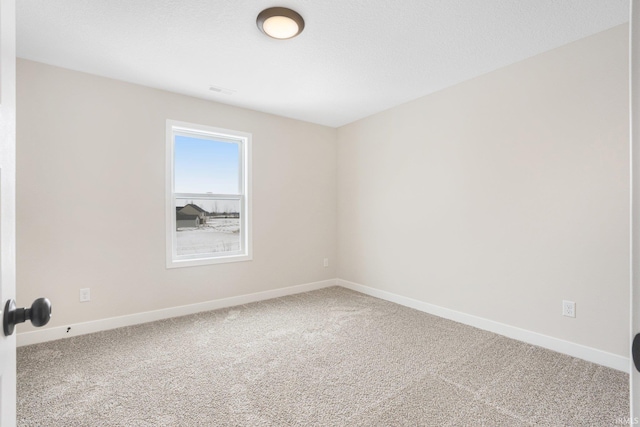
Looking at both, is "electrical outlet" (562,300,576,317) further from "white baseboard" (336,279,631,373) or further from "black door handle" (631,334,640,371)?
"black door handle" (631,334,640,371)

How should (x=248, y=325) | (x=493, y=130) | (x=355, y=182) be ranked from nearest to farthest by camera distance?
1. (x=493, y=130)
2. (x=248, y=325)
3. (x=355, y=182)

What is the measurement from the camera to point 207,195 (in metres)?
3.73

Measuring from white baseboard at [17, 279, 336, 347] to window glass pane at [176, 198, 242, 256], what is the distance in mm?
623

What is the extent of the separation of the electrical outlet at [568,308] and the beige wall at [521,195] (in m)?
0.04

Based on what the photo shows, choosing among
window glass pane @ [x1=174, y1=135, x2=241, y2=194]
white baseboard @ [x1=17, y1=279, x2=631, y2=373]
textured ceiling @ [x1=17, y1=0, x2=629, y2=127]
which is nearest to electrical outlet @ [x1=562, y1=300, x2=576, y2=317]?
white baseboard @ [x1=17, y1=279, x2=631, y2=373]

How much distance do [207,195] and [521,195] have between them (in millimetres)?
3343

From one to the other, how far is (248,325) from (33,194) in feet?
7.41

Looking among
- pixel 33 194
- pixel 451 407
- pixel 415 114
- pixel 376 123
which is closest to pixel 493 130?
pixel 415 114

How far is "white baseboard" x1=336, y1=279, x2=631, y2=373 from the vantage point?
7.38 ft

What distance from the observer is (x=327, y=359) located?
2406 mm

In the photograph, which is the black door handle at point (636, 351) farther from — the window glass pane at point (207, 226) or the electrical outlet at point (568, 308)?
the window glass pane at point (207, 226)

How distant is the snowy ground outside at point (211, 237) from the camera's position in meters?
3.58

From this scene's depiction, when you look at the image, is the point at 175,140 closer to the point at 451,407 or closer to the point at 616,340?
the point at 451,407

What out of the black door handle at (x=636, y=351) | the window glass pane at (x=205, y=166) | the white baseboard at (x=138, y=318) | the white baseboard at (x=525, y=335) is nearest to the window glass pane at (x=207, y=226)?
the window glass pane at (x=205, y=166)
